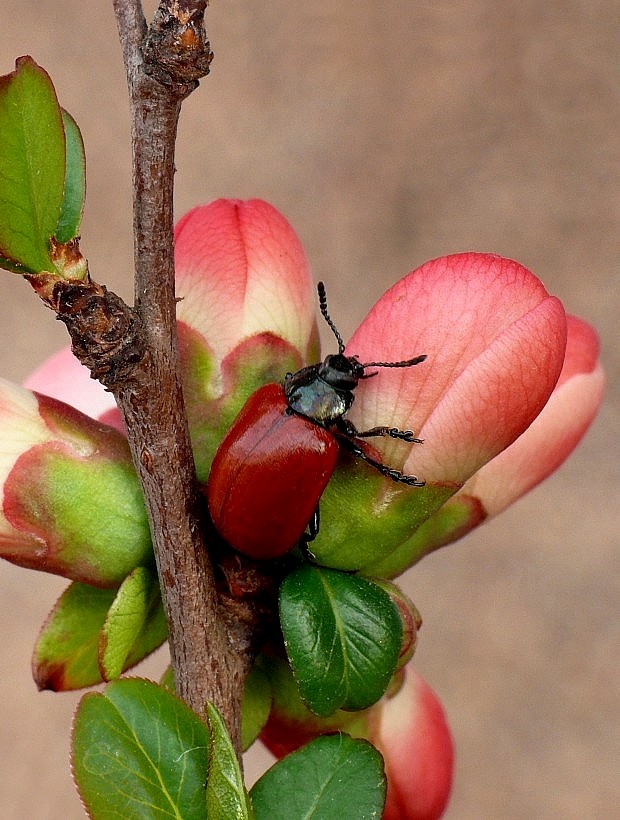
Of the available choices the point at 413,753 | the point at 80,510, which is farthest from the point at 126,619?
the point at 413,753

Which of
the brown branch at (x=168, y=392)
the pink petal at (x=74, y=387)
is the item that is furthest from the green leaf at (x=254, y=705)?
the pink petal at (x=74, y=387)

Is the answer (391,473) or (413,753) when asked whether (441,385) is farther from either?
(413,753)

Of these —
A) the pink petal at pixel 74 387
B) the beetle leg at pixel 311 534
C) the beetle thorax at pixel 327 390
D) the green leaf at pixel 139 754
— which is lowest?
the green leaf at pixel 139 754

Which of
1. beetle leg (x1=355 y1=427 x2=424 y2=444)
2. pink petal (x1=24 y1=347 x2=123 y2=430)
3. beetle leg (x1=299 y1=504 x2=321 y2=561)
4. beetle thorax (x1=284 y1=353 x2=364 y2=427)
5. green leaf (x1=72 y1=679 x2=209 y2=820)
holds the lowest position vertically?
green leaf (x1=72 y1=679 x2=209 y2=820)

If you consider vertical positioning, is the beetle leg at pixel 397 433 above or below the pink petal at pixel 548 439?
below

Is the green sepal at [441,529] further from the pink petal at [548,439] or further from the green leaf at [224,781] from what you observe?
the green leaf at [224,781]

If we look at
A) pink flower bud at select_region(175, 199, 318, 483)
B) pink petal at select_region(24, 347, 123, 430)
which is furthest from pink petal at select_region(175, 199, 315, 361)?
pink petal at select_region(24, 347, 123, 430)

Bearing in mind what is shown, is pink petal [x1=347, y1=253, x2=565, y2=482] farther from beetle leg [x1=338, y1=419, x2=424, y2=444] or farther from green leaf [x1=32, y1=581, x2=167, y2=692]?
green leaf [x1=32, y1=581, x2=167, y2=692]
